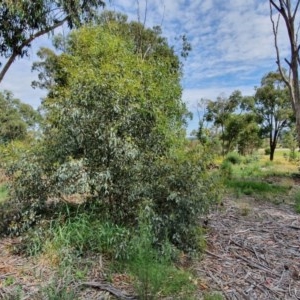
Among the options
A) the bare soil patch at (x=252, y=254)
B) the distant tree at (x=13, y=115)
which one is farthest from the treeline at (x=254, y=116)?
the bare soil patch at (x=252, y=254)

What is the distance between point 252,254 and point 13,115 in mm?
25527

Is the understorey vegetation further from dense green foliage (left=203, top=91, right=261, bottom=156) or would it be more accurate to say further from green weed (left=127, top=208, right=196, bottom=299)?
dense green foliage (left=203, top=91, right=261, bottom=156)

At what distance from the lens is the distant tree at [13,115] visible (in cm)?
2348

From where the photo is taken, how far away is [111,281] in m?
2.67

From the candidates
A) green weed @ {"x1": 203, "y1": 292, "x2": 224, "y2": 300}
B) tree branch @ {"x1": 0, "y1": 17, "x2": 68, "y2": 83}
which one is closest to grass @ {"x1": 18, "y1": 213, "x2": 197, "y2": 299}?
green weed @ {"x1": 203, "y1": 292, "x2": 224, "y2": 300}

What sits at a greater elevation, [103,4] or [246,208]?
[103,4]

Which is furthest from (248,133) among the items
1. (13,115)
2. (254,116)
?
(13,115)

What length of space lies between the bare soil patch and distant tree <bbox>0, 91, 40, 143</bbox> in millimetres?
19296

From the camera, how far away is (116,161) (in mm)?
3256

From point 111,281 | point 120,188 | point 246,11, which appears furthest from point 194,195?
point 246,11

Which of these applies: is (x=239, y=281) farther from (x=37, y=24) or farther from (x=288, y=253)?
(x=37, y=24)

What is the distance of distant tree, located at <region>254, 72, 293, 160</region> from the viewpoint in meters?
21.9

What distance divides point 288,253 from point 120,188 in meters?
1.99

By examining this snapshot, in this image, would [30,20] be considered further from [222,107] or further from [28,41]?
[222,107]
